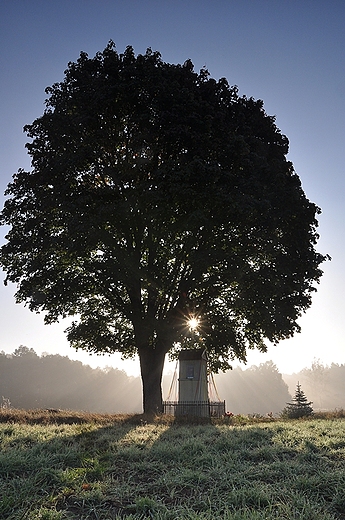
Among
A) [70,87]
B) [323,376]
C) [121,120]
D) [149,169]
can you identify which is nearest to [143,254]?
[149,169]

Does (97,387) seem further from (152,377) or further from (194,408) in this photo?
(152,377)

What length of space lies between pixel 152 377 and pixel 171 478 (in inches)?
557

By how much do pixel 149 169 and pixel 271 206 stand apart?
6.08 metres

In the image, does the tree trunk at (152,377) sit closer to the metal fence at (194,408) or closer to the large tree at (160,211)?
the large tree at (160,211)

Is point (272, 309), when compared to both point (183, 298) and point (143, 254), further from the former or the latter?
point (143, 254)

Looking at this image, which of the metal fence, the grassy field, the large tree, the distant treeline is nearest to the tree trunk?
the large tree

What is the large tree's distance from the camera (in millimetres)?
16906

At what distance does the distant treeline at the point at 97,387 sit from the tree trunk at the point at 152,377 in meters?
67.1

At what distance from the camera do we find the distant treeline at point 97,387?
10552 centimetres

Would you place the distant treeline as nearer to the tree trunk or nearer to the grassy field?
the tree trunk

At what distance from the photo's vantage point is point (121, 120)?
1862 centimetres

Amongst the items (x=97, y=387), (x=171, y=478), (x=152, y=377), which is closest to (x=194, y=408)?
(x=152, y=377)

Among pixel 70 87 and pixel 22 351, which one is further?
pixel 22 351

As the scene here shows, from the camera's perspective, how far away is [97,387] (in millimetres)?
127750
